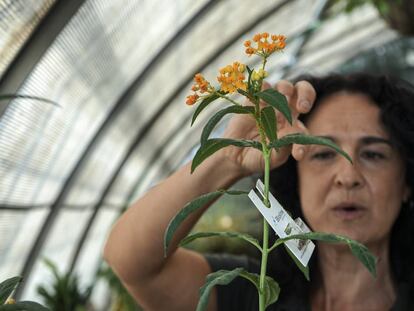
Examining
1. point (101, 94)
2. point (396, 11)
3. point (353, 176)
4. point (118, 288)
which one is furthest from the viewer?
point (118, 288)

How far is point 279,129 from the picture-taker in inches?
66.0

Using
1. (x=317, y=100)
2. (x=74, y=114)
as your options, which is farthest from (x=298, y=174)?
(x=74, y=114)

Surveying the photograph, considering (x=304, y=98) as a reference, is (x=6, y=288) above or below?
below

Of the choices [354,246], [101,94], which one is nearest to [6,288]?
[354,246]

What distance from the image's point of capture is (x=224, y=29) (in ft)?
31.8

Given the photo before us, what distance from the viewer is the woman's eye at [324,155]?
1.96m

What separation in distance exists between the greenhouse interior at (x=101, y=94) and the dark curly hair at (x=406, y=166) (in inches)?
43.2

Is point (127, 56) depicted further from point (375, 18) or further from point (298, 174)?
point (375, 18)

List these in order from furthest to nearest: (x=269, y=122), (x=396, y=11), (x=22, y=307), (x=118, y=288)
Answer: (x=118, y=288) → (x=396, y=11) → (x=269, y=122) → (x=22, y=307)

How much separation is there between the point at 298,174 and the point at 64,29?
385 centimetres

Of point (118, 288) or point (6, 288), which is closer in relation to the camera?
point (6, 288)

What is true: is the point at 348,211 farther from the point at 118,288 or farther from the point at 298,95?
the point at 118,288

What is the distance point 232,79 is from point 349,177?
85 centimetres

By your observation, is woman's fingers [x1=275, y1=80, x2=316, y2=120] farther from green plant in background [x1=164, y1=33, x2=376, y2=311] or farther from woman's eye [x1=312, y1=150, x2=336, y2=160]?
green plant in background [x1=164, y1=33, x2=376, y2=311]
